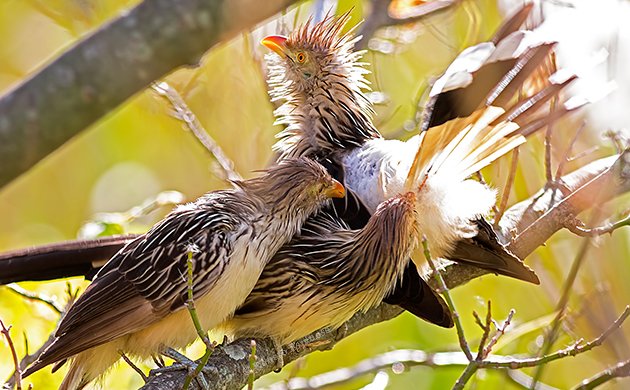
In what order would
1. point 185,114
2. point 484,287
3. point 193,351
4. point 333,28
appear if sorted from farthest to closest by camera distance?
point 484,287 < point 185,114 < point 333,28 < point 193,351

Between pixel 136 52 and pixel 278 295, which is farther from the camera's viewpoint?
pixel 278 295

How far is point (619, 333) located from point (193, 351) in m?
1.71

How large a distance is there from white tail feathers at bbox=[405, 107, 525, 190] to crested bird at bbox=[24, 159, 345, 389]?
0.34 m

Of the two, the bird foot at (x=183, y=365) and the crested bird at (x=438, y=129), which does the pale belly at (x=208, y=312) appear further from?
the crested bird at (x=438, y=129)

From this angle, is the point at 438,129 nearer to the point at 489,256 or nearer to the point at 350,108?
the point at 489,256

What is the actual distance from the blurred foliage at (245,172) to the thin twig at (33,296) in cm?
13

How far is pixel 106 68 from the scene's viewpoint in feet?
6.72

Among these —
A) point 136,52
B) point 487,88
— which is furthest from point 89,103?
point 487,88

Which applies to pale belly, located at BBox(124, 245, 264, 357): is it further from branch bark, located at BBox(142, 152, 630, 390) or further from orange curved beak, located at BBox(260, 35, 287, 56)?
orange curved beak, located at BBox(260, 35, 287, 56)

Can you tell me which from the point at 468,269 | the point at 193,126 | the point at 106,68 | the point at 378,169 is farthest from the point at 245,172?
the point at 106,68

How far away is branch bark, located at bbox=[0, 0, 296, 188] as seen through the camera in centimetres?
196

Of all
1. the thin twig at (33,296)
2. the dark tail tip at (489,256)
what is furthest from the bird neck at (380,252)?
the thin twig at (33,296)

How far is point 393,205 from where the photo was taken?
3268mm

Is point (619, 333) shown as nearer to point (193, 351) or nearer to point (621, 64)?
point (621, 64)
